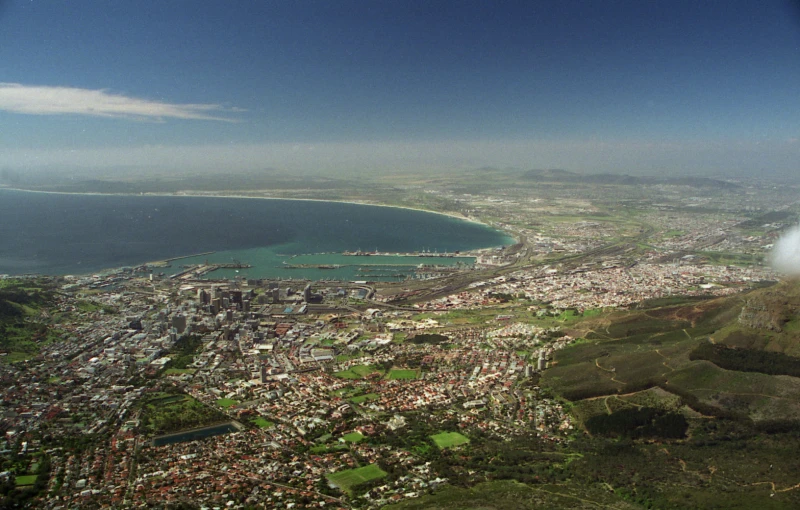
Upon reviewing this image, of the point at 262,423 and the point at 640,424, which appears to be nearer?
the point at 640,424

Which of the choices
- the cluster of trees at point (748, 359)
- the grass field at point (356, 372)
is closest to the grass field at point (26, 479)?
the grass field at point (356, 372)

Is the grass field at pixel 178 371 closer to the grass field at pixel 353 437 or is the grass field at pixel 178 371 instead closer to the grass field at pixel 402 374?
the grass field at pixel 402 374

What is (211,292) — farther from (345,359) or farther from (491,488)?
(491,488)

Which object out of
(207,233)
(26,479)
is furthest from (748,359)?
(207,233)

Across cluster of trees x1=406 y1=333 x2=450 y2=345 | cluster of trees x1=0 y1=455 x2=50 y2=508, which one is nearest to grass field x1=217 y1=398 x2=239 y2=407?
cluster of trees x1=0 y1=455 x2=50 y2=508

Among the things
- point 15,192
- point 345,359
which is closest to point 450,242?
point 345,359

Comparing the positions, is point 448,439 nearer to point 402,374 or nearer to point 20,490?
point 402,374
